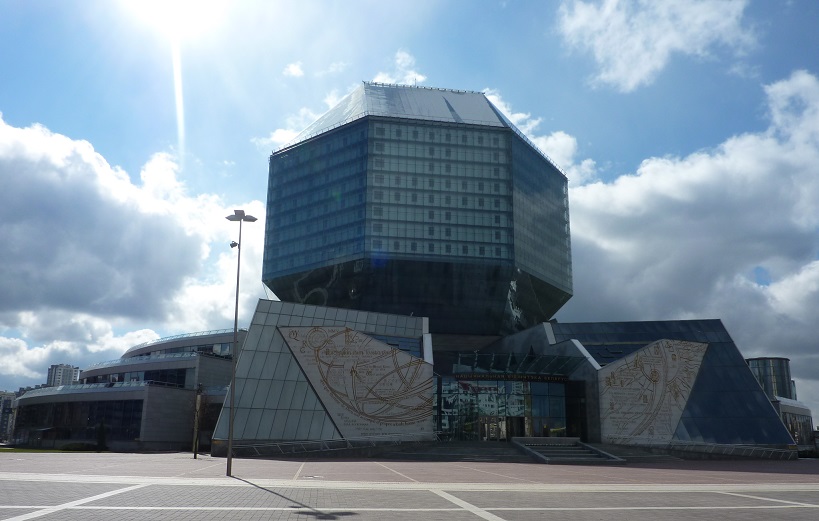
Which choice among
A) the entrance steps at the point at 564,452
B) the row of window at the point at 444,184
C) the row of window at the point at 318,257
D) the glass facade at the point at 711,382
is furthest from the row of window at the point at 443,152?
the entrance steps at the point at 564,452

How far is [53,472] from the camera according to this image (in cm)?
2858

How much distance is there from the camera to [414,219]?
102750 mm

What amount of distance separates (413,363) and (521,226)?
5614 centimetres

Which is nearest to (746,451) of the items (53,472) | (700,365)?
(700,365)

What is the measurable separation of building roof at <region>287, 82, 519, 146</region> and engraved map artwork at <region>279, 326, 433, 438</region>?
59.7 metres

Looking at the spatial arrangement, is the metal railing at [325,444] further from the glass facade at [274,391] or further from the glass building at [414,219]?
the glass building at [414,219]

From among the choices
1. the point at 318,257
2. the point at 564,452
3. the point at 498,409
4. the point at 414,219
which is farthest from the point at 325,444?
the point at 318,257

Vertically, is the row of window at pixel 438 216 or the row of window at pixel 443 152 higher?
the row of window at pixel 443 152

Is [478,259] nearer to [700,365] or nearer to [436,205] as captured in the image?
[436,205]

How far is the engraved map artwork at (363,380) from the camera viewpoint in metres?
52.5

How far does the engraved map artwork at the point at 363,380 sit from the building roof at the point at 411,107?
5974 cm

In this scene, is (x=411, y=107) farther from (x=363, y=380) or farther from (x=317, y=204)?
(x=363, y=380)

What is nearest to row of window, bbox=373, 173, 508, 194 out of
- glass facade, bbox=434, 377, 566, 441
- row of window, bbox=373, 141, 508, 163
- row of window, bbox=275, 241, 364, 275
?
row of window, bbox=373, 141, 508, 163

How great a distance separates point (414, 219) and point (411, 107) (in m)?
20.9
